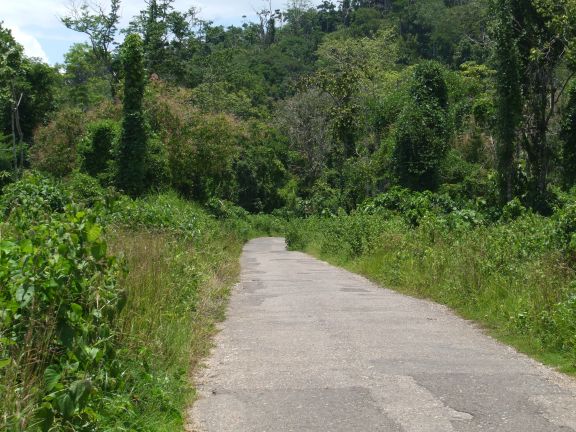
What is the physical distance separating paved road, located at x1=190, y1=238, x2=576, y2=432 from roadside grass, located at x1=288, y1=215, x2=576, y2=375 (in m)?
0.46

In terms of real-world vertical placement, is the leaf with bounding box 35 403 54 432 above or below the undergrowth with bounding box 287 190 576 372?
above

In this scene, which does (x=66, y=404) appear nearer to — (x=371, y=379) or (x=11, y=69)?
(x=371, y=379)

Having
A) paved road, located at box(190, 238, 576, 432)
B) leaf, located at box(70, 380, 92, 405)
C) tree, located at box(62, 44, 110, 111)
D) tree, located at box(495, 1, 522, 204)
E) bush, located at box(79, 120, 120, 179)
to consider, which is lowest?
paved road, located at box(190, 238, 576, 432)

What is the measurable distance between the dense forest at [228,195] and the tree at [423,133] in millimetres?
97

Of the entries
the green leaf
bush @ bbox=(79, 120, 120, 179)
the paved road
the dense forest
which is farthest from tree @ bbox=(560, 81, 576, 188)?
the green leaf

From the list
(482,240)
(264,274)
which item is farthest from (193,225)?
(482,240)

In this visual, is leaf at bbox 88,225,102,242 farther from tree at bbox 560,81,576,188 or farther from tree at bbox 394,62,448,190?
tree at bbox 394,62,448,190

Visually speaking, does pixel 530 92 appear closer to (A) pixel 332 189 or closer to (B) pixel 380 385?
(B) pixel 380 385

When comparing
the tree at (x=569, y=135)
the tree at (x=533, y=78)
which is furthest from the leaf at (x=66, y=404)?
the tree at (x=569, y=135)

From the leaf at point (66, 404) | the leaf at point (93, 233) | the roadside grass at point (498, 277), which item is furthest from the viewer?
the roadside grass at point (498, 277)

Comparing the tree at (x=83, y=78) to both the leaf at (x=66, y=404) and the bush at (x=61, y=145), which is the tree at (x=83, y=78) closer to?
the bush at (x=61, y=145)

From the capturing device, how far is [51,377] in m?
4.43

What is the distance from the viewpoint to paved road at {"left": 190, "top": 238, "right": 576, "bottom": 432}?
20.0 feet

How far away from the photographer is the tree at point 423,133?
32094 mm
